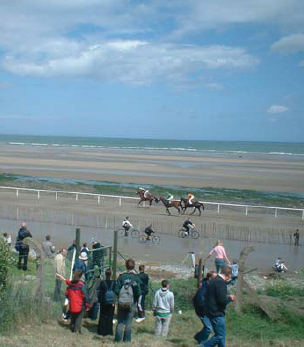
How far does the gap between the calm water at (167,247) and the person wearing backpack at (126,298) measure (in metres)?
9.67

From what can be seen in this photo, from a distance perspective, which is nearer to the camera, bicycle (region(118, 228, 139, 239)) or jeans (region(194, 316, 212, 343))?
jeans (region(194, 316, 212, 343))

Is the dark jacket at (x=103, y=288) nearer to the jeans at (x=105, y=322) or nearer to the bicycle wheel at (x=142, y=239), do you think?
the jeans at (x=105, y=322)

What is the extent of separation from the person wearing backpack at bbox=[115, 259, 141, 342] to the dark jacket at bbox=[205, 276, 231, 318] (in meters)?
1.32

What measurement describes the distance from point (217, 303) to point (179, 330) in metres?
2.41

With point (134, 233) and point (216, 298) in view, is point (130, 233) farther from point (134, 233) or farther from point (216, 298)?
point (216, 298)

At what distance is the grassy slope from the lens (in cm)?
836

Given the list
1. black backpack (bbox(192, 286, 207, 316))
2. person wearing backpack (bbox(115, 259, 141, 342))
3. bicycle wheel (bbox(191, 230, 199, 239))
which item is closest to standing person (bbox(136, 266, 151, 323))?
person wearing backpack (bbox(115, 259, 141, 342))

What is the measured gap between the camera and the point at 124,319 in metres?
8.55

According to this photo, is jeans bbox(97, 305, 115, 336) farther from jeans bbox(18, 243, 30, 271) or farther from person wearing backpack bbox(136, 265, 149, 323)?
jeans bbox(18, 243, 30, 271)

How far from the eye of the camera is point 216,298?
25.2 feet

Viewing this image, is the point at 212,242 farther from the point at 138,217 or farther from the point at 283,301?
the point at 283,301

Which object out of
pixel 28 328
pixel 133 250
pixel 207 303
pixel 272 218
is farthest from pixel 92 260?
pixel 272 218

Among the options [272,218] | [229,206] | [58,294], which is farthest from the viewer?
[229,206]

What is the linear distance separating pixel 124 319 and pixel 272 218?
23795 millimetres
